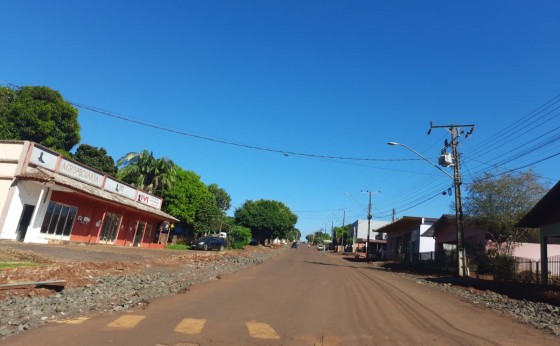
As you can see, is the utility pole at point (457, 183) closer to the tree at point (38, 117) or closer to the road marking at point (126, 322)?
the road marking at point (126, 322)

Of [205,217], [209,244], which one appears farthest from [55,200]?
[205,217]

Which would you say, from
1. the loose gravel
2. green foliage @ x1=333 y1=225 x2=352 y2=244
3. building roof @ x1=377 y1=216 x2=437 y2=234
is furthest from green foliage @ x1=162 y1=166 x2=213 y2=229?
green foliage @ x1=333 y1=225 x2=352 y2=244

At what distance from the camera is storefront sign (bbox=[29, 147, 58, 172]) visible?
2455cm

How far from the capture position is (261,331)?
7.51m

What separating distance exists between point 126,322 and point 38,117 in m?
46.8

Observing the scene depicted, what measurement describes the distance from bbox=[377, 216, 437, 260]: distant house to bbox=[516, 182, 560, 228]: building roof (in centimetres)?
2339

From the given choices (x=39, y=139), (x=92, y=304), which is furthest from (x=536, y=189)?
(x=39, y=139)

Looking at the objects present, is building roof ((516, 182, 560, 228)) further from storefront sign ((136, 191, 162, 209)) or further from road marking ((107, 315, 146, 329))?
storefront sign ((136, 191, 162, 209))

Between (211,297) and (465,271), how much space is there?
2088 centimetres

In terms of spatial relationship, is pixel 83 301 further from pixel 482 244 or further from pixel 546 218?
pixel 482 244

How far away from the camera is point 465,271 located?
2664 centimetres

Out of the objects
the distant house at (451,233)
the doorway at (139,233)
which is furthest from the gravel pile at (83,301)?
the doorway at (139,233)

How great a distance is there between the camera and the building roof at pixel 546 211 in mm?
18656

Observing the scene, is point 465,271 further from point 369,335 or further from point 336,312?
point 369,335
